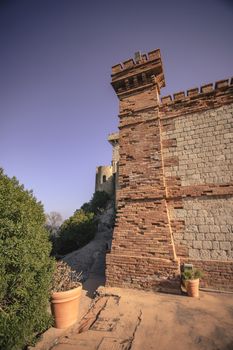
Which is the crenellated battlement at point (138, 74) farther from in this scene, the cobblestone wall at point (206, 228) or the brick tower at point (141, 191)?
the cobblestone wall at point (206, 228)

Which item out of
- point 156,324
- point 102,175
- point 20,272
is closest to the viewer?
point 20,272

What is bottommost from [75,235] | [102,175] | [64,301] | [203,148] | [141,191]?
[64,301]

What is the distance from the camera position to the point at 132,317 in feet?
13.5

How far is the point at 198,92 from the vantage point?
6.94 meters

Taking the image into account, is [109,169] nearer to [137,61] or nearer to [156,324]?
[137,61]

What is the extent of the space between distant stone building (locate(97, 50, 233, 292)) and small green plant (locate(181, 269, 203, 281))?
0.24 meters

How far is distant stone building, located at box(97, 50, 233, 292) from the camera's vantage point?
220 inches

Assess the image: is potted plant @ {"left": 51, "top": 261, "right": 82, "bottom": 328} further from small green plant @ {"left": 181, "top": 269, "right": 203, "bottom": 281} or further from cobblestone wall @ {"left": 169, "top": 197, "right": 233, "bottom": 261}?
cobblestone wall @ {"left": 169, "top": 197, "right": 233, "bottom": 261}

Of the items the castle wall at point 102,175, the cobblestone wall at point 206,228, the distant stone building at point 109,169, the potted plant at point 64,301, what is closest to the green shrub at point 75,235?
the cobblestone wall at point 206,228

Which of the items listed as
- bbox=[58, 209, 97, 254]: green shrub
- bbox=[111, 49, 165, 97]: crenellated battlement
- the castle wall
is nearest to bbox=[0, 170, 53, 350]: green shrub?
bbox=[111, 49, 165, 97]: crenellated battlement

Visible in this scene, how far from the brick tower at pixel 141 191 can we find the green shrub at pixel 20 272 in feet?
8.50

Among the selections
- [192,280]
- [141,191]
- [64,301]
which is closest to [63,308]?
[64,301]

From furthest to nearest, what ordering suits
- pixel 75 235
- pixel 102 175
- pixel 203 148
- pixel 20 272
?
pixel 102 175 → pixel 75 235 → pixel 203 148 → pixel 20 272

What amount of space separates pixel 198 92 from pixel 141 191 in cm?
395
